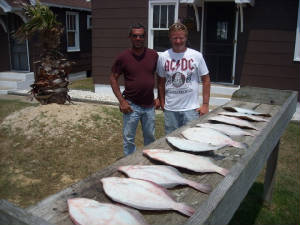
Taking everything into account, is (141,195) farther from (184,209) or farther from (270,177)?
(270,177)

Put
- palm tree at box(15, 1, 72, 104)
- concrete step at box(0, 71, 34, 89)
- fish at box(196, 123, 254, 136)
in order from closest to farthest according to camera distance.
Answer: fish at box(196, 123, 254, 136), palm tree at box(15, 1, 72, 104), concrete step at box(0, 71, 34, 89)

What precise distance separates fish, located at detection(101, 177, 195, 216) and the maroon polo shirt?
2.42 meters

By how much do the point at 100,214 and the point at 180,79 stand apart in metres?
2.60

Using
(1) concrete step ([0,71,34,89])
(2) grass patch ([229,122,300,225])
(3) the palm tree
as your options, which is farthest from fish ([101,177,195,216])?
(1) concrete step ([0,71,34,89])

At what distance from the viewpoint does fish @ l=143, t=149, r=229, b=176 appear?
1705 millimetres

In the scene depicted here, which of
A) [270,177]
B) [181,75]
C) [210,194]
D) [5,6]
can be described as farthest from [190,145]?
[5,6]

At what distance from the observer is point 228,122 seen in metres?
2.62

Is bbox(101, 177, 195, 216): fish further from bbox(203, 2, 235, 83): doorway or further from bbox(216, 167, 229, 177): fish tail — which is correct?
bbox(203, 2, 235, 83): doorway

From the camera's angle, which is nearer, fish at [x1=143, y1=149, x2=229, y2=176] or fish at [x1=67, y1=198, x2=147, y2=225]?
fish at [x1=67, y1=198, x2=147, y2=225]

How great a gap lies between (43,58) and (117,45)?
13.6ft

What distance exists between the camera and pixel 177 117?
12.5 ft

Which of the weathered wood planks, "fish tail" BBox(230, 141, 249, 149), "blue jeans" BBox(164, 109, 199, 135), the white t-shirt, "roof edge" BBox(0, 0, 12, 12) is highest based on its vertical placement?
"roof edge" BBox(0, 0, 12, 12)

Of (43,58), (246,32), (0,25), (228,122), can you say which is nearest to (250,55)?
(246,32)

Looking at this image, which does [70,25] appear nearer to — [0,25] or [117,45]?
[0,25]
